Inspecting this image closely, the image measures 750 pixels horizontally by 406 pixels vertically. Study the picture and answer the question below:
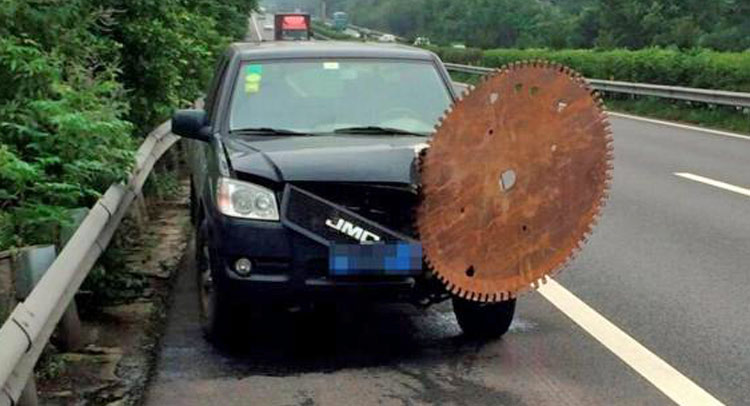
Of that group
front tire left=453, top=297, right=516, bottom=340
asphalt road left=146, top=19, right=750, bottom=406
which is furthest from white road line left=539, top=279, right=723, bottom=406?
front tire left=453, top=297, right=516, bottom=340

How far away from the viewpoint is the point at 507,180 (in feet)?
18.1

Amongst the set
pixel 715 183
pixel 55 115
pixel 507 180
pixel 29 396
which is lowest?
pixel 715 183

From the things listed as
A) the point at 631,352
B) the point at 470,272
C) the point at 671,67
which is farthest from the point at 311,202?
the point at 671,67

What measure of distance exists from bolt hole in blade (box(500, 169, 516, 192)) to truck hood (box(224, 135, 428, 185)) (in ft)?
1.49

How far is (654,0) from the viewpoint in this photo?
272ft

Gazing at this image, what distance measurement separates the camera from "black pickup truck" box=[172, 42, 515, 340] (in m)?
5.39

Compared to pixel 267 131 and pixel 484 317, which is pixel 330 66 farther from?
pixel 484 317

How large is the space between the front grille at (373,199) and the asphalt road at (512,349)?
80 centimetres

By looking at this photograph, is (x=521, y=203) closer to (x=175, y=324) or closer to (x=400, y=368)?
(x=400, y=368)

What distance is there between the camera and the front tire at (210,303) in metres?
5.75

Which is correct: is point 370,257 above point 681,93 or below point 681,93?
above

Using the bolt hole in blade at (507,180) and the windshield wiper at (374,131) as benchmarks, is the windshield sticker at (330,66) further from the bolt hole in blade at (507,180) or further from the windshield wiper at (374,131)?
the bolt hole in blade at (507,180)

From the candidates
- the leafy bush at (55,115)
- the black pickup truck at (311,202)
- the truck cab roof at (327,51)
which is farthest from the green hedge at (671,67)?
the black pickup truck at (311,202)

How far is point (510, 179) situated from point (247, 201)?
1347 millimetres
